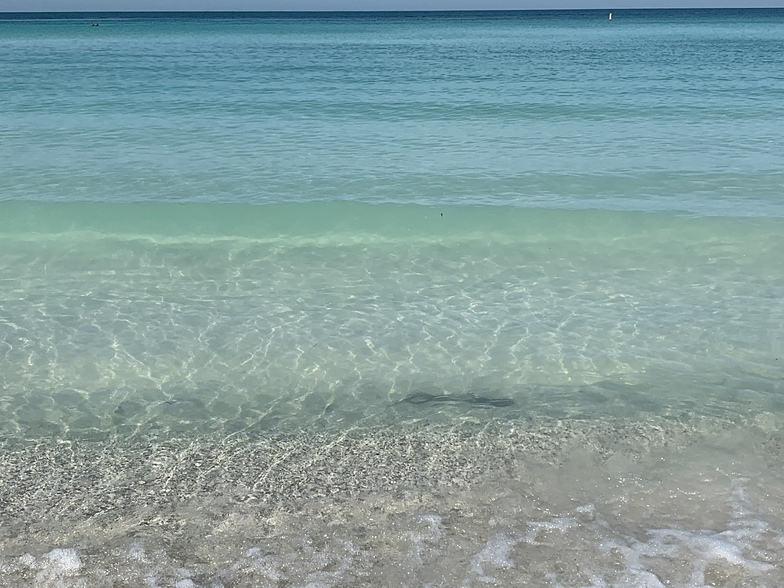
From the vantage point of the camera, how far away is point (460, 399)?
652 centimetres

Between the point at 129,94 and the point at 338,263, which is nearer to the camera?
the point at 338,263

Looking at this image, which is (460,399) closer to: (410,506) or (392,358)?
(392,358)

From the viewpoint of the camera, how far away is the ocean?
184 inches

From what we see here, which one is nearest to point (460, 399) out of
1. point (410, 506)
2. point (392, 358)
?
point (392, 358)

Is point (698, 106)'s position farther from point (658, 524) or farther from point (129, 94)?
point (658, 524)

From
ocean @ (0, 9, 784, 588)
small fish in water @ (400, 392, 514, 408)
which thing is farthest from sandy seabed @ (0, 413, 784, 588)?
small fish in water @ (400, 392, 514, 408)

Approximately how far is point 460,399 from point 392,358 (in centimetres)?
98

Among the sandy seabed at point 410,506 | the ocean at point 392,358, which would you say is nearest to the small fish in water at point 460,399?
the ocean at point 392,358

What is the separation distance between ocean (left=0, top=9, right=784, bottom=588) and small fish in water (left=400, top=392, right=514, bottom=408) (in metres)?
0.02

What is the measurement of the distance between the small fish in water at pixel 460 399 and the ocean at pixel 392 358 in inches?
0.9

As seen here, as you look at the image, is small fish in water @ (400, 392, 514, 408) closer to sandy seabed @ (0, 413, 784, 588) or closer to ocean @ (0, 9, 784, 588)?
ocean @ (0, 9, 784, 588)

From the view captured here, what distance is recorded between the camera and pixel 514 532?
476 cm

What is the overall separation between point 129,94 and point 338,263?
51.2 feet

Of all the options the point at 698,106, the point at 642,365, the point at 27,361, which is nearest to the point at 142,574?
the point at 27,361
